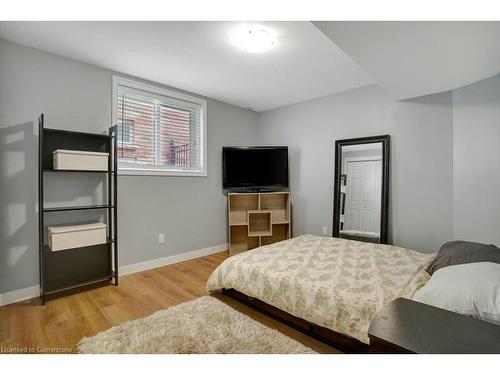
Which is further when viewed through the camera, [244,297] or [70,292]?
[70,292]

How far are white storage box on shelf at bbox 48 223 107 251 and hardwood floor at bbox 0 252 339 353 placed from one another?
1.64 feet

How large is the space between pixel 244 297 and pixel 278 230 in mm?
1817

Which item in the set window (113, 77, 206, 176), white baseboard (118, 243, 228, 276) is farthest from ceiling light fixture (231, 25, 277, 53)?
white baseboard (118, 243, 228, 276)

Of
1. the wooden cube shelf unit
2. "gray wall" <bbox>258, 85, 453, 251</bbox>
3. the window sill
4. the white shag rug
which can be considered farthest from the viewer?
the wooden cube shelf unit

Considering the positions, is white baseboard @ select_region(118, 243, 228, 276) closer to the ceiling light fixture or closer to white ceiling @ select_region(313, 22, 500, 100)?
the ceiling light fixture

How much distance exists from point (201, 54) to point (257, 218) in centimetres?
241

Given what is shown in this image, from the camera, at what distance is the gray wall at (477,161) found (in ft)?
7.45

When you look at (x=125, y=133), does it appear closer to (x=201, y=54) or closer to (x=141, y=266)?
(x=201, y=54)

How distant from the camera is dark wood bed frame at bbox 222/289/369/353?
159 centimetres

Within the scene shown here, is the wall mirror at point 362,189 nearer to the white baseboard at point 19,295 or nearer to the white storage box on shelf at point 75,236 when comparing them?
the white storage box on shelf at point 75,236
